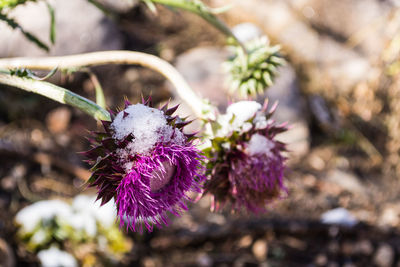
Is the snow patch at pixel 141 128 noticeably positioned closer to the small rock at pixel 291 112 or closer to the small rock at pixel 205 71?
the small rock at pixel 205 71

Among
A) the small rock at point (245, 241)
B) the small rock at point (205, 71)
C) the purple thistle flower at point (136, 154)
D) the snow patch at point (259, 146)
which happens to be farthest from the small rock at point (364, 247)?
the purple thistle flower at point (136, 154)

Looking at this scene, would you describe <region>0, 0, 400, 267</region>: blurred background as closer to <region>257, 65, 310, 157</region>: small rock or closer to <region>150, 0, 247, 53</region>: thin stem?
<region>257, 65, 310, 157</region>: small rock

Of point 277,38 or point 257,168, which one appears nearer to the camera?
point 257,168

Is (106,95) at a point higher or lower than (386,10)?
lower

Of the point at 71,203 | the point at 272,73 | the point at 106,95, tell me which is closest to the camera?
the point at 272,73

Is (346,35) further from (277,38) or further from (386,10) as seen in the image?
(277,38)

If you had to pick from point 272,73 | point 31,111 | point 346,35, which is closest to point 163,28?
point 31,111

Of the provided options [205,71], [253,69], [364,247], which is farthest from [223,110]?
[364,247]

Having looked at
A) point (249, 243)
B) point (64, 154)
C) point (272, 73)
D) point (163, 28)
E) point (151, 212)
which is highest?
point (163, 28)
